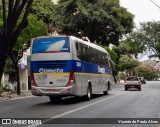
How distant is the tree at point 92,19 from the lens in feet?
158

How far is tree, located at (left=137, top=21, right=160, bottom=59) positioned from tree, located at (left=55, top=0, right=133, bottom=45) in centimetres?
819

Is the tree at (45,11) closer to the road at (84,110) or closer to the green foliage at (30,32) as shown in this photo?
the green foliage at (30,32)

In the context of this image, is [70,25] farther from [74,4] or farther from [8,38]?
[8,38]

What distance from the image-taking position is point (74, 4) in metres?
49.7

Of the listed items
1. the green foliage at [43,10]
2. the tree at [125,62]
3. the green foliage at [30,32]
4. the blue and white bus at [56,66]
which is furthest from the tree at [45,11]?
the tree at [125,62]

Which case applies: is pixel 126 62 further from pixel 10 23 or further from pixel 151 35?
pixel 10 23

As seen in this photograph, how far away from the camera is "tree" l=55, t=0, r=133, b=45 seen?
48.1 metres

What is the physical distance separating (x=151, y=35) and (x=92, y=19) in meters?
14.6

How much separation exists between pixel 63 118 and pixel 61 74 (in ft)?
20.8

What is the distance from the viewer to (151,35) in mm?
58938

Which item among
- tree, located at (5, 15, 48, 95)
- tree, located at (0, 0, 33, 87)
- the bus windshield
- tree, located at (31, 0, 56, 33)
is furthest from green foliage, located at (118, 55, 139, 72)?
the bus windshield

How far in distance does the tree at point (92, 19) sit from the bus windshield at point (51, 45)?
27290 millimetres

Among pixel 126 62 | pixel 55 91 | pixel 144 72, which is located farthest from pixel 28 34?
pixel 144 72

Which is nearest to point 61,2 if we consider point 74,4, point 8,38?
point 74,4
